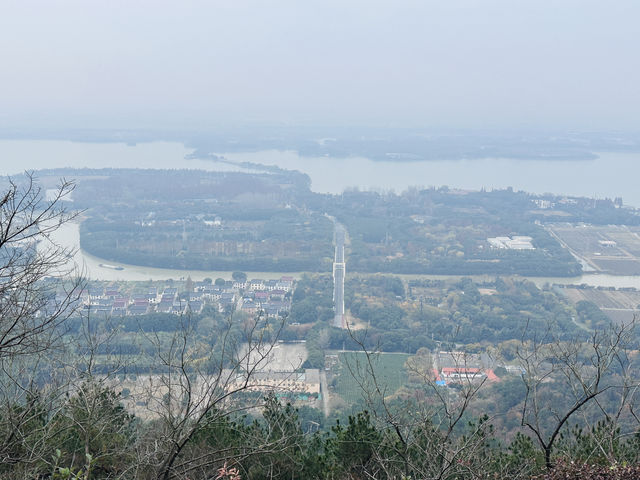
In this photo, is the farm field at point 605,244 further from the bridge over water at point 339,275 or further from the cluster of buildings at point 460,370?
the cluster of buildings at point 460,370

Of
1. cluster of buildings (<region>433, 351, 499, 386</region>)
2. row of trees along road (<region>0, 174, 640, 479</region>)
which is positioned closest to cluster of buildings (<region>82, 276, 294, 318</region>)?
cluster of buildings (<region>433, 351, 499, 386</region>)

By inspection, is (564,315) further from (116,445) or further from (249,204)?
(249,204)

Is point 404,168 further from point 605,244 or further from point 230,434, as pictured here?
point 230,434

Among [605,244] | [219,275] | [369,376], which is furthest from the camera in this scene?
[605,244]

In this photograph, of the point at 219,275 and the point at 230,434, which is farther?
the point at 219,275

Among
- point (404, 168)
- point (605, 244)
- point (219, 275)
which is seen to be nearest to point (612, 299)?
point (605, 244)

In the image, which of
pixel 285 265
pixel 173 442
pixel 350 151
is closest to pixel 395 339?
pixel 285 265

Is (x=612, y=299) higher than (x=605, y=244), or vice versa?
Answer: (x=605, y=244)

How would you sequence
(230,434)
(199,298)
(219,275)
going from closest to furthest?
1. (230,434)
2. (199,298)
3. (219,275)

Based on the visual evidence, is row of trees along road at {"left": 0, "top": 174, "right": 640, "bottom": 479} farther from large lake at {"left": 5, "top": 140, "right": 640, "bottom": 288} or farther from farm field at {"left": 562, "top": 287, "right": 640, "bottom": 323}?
large lake at {"left": 5, "top": 140, "right": 640, "bottom": 288}
